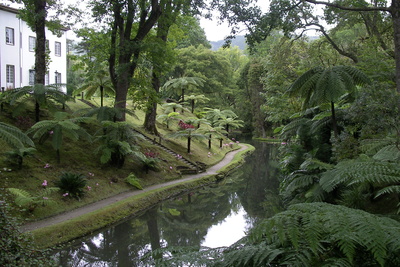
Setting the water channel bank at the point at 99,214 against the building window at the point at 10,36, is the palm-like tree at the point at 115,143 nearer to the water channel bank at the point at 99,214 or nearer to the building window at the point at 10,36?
the water channel bank at the point at 99,214

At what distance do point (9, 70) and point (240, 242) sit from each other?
81.6 ft

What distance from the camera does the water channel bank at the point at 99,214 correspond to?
806cm

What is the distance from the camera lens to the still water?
785 cm

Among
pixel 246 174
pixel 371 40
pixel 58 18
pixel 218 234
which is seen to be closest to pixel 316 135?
pixel 218 234

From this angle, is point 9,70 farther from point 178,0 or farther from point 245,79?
point 245,79

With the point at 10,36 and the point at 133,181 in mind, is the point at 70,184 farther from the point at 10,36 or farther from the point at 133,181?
the point at 10,36

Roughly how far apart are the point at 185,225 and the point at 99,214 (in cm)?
263

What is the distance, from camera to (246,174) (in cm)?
2000

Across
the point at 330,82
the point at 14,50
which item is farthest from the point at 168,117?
the point at 330,82

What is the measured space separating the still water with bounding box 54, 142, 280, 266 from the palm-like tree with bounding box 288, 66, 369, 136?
4.22 meters

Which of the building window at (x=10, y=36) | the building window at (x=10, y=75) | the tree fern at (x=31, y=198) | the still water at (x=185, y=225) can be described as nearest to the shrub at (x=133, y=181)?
the still water at (x=185, y=225)

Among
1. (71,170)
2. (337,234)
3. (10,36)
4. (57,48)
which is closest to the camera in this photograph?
(337,234)

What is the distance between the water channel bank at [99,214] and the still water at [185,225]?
0.27m

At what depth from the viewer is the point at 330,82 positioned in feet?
24.8
